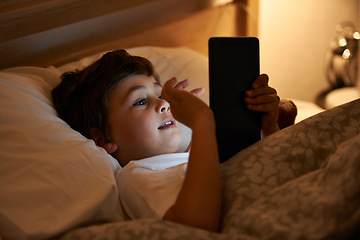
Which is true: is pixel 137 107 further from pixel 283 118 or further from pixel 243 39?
pixel 283 118

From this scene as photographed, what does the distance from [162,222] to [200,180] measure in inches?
4.1

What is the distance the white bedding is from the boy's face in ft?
0.38

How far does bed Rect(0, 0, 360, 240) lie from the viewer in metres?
0.54

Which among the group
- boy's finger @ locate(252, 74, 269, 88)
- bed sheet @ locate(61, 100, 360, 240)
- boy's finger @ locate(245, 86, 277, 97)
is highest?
boy's finger @ locate(252, 74, 269, 88)

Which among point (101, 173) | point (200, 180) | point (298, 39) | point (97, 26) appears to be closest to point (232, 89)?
point (200, 180)

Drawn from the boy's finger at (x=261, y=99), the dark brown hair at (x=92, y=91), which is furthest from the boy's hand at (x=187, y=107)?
the dark brown hair at (x=92, y=91)

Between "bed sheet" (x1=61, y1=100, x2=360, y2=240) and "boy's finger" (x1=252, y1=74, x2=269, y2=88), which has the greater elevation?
"boy's finger" (x1=252, y1=74, x2=269, y2=88)

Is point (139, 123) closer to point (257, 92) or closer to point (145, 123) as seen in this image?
point (145, 123)

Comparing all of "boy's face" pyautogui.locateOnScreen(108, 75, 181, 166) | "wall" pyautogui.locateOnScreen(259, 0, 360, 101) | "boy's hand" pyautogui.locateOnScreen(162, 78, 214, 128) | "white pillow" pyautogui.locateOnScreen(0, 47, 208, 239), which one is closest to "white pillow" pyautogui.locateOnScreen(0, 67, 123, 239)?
"white pillow" pyautogui.locateOnScreen(0, 47, 208, 239)

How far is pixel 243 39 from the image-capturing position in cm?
80

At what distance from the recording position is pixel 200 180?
65 centimetres

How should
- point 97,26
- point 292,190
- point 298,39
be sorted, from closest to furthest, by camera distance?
point 292,190, point 97,26, point 298,39

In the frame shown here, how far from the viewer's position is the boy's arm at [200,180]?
2.05ft

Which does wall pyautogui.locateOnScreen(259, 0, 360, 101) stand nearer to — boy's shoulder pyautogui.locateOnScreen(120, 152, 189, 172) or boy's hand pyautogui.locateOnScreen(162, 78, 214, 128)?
boy's shoulder pyautogui.locateOnScreen(120, 152, 189, 172)
